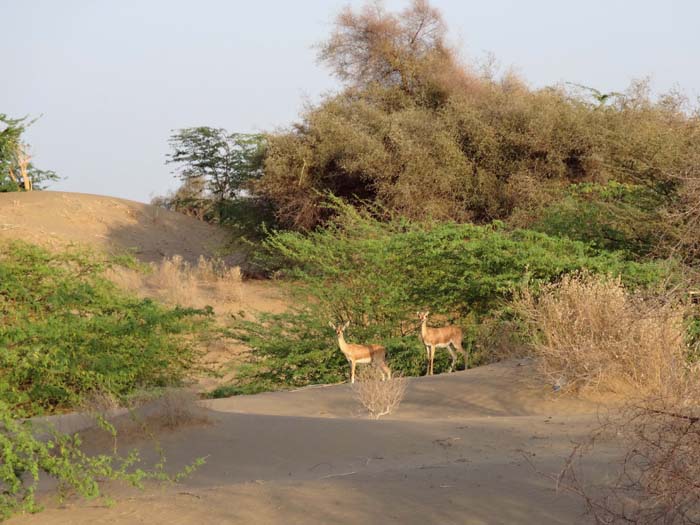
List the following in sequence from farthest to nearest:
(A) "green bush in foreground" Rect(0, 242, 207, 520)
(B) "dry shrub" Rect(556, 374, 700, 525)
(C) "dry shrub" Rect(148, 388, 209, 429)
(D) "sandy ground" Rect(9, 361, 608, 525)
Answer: (A) "green bush in foreground" Rect(0, 242, 207, 520)
(C) "dry shrub" Rect(148, 388, 209, 429)
(D) "sandy ground" Rect(9, 361, 608, 525)
(B) "dry shrub" Rect(556, 374, 700, 525)

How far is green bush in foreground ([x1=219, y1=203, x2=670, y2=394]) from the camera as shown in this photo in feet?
54.8

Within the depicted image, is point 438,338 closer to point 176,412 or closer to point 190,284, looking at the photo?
point 176,412

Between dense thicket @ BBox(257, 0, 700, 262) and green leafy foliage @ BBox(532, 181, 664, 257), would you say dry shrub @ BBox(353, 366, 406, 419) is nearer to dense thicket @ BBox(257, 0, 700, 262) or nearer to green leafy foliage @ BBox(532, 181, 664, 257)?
green leafy foliage @ BBox(532, 181, 664, 257)

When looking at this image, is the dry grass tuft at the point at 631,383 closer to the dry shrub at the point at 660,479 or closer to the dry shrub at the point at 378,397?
the dry shrub at the point at 660,479

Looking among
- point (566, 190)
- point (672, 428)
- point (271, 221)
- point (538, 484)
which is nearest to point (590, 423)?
point (538, 484)

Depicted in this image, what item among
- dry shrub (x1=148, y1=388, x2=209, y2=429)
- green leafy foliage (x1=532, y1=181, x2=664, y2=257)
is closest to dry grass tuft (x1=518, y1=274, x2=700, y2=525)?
dry shrub (x1=148, y1=388, x2=209, y2=429)

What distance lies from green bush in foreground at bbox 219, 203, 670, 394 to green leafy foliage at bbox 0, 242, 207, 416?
163 cm

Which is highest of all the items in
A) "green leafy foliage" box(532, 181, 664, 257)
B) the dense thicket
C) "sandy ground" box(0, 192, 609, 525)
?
the dense thicket

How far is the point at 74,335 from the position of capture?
14.8m

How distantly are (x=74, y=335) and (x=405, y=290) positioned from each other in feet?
21.2

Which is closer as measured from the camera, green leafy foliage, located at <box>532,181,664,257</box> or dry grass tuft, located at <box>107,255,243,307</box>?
green leafy foliage, located at <box>532,181,664,257</box>

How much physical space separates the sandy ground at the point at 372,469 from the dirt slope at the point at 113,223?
23.7 meters

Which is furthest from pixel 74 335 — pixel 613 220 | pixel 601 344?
pixel 613 220

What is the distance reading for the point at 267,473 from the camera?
25.8 feet
